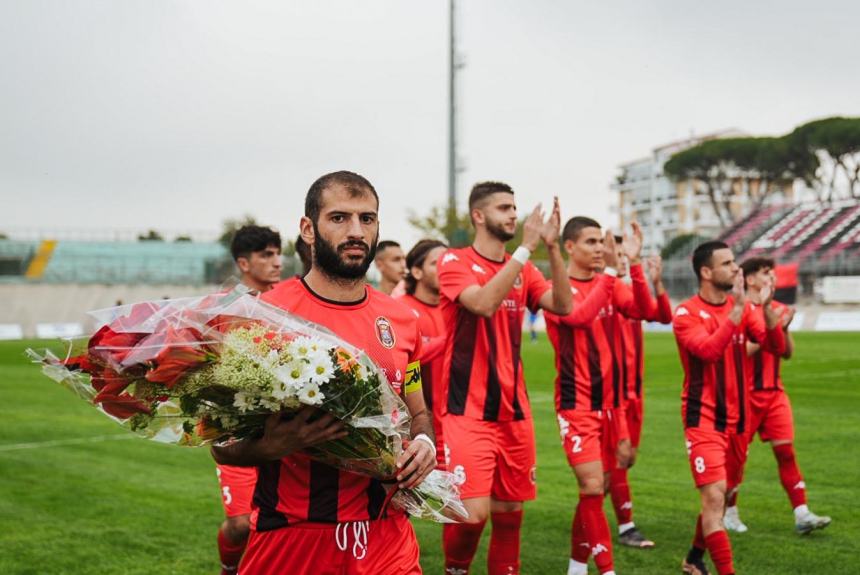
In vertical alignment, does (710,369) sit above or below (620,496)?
above

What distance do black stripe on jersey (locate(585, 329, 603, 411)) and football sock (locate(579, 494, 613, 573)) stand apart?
89 cm

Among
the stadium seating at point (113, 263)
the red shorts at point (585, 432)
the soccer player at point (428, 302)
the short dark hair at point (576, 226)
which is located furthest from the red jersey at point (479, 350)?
the stadium seating at point (113, 263)

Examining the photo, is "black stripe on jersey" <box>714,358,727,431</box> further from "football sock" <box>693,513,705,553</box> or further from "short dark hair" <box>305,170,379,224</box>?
"short dark hair" <box>305,170,379,224</box>

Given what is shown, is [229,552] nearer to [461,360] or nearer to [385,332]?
[461,360]

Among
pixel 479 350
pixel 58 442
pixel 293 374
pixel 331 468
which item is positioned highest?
pixel 293 374

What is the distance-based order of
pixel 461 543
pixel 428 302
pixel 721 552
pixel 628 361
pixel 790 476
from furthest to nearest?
pixel 628 361 < pixel 790 476 < pixel 428 302 < pixel 721 552 < pixel 461 543

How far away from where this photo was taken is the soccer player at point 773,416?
28.5 feet

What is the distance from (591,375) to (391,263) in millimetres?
2532

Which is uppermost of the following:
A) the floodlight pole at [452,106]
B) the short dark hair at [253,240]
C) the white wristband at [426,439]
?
the floodlight pole at [452,106]

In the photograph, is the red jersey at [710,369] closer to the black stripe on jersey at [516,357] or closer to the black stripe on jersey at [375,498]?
the black stripe on jersey at [516,357]

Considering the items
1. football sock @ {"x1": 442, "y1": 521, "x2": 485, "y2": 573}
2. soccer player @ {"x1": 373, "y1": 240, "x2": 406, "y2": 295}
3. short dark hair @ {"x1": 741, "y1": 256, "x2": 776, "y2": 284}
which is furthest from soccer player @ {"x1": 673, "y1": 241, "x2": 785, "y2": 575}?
soccer player @ {"x1": 373, "y1": 240, "x2": 406, "y2": 295}

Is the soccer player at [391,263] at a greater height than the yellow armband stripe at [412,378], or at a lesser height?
greater

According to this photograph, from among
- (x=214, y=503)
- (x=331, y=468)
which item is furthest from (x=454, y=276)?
(x=214, y=503)

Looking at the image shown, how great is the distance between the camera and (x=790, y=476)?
29.6 feet
